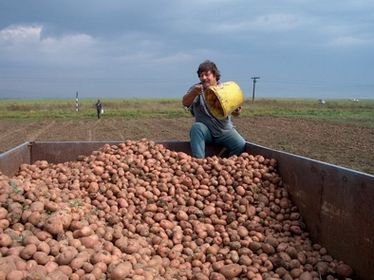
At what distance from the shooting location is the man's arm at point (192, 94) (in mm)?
5157

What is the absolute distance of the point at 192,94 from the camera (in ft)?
17.1

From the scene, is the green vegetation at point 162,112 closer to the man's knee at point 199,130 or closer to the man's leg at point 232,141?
the man's leg at point 232,141

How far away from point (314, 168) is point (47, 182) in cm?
241

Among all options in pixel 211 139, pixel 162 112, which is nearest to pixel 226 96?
pixel 211 139

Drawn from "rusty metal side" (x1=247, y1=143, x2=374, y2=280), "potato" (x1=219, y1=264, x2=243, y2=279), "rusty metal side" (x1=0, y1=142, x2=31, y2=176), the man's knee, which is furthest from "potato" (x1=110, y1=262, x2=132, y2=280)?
the man's knee

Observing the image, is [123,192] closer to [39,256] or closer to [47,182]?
[47,182]

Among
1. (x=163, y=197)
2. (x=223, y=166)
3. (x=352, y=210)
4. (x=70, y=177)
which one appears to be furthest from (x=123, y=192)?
(x=352, y=210)

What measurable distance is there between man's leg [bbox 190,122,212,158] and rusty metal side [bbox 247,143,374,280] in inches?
54.4

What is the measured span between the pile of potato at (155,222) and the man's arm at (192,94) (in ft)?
2.76

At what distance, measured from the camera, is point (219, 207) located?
3826mm

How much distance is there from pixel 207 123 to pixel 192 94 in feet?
1.41

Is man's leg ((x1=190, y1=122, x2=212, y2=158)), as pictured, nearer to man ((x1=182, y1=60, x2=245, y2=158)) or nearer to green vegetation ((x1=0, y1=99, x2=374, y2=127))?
man ((x1=182, y1=60, x2=245, y2=158))

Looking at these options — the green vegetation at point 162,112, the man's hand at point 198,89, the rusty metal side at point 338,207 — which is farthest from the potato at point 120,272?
the green vegetation at point 162,112

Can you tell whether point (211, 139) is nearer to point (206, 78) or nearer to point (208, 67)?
point (206, 78)
